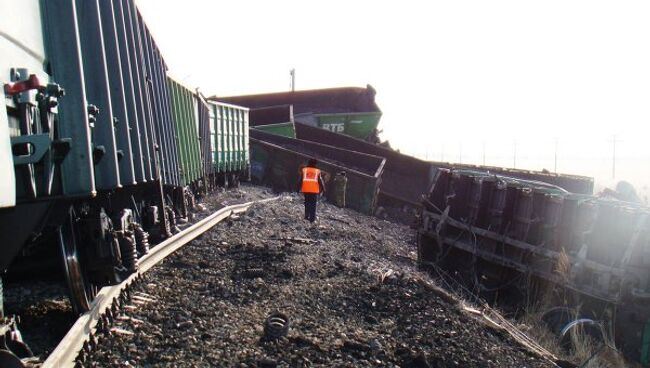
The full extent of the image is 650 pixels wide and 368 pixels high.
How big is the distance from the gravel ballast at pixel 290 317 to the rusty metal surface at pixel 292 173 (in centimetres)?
852

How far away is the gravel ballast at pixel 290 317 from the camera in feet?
15.8

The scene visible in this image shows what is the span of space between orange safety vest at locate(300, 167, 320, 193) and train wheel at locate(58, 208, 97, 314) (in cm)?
807

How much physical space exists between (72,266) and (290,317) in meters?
2.06

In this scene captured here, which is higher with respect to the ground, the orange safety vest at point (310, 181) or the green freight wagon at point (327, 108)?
the green freight wagon at point (327, 108)

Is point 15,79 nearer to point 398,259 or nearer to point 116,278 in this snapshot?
point 116,278

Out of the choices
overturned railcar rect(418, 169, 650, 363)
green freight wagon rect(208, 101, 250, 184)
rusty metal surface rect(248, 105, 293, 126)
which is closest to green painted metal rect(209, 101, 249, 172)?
green freight wagon rect(208, 101, 250, 184)

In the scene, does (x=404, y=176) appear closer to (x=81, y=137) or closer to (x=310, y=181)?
(x=310, y=181)

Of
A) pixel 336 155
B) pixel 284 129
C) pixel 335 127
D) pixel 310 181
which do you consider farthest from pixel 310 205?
pixel 335 127

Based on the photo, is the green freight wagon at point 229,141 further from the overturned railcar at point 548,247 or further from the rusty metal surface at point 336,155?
the overturned railcar at point 548,247

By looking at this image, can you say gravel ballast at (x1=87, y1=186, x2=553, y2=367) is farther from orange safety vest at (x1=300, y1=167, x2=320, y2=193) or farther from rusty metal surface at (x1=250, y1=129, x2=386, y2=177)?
rusty metal surface at (x1=250, y1=129, x2=386, y2=177)

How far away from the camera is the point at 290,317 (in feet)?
19.5

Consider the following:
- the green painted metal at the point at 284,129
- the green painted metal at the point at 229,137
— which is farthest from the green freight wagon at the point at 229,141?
the green painted metal at the point at 284,129

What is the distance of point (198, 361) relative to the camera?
14.9 feet

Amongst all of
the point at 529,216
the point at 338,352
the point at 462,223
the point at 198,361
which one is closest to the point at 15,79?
the point at 198,361
